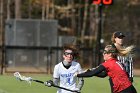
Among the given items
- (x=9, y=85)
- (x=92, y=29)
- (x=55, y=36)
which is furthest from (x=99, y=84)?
(x=92, y=29)

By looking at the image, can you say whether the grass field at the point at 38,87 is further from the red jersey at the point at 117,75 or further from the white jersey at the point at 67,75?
the red jersey at the point at 117,75

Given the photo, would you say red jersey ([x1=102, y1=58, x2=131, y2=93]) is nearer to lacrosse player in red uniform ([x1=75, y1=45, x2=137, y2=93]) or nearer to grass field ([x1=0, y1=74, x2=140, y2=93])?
lacrosse player in red uniform ([x1=75, y1=45, x2=137, y2=93])

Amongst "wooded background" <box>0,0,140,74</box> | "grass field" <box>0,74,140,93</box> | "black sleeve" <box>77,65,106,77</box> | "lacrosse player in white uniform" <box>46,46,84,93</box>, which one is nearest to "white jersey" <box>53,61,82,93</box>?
"lacrosse player in white uniform" <box>46,46,84,93</box>

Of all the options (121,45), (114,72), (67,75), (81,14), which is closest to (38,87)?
(121,45)

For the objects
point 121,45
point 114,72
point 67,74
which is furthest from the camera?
point 121,45

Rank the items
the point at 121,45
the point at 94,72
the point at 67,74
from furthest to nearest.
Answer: the point at 121,45 → the point at 67,74 → the point at 94,72

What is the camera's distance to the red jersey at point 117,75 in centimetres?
999

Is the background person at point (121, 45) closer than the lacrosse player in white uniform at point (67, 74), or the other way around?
the lacrosse player in white uniform at point (67, 74)

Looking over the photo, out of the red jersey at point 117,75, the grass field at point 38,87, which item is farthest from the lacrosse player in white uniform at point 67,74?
the grass field at point 38,87

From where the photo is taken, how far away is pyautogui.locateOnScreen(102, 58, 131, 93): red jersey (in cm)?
999

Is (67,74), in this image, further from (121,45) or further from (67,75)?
(121,45)

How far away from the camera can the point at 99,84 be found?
21734 mm

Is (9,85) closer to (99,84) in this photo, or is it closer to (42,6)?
(99,84)

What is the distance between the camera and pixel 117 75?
10.0m
